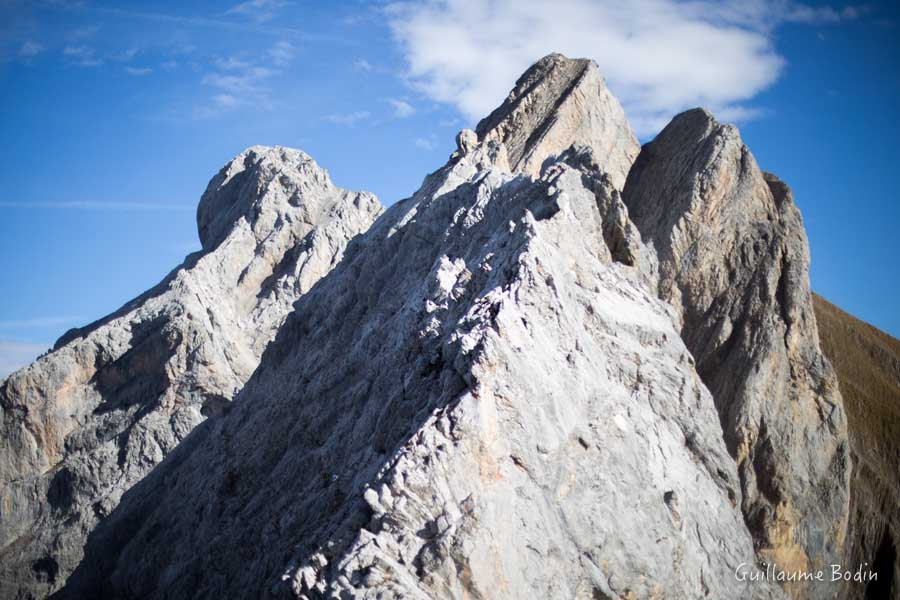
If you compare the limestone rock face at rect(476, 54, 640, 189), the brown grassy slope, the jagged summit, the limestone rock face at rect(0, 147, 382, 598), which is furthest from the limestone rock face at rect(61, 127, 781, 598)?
the jagged summit

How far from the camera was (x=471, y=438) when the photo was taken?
25.7 meters

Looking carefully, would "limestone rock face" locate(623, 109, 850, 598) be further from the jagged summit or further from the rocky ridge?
the jagged summit

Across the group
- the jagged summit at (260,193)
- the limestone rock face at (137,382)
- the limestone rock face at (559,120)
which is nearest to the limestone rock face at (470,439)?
the limestone rock face at (559,120)

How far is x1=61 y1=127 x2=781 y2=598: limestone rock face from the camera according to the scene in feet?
82.4

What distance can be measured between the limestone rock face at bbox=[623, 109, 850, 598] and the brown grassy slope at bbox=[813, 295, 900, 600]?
122 inches

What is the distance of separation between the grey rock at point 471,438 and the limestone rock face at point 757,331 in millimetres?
2851

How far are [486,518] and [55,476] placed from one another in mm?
38554

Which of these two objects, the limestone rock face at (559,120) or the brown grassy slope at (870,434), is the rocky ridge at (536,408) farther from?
the brown grassy slope at (870,434)

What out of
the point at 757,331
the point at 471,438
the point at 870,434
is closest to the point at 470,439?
the point at 471,438

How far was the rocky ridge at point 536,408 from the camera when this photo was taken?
25688 millimetres

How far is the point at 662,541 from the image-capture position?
29172 mm

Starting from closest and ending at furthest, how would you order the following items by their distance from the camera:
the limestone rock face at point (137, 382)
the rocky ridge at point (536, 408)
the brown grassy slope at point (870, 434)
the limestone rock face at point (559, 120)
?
the rocky ridge at point (536, 408) < the brown grassy slope at point (870, 434) < the limestone rock face at point (559, 120) < the limestone rock face at point (137, 382)

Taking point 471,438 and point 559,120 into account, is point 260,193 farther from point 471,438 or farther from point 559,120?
point 471,438

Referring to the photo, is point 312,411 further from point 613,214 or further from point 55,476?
point 55,476
